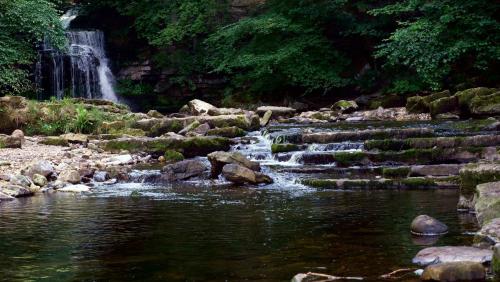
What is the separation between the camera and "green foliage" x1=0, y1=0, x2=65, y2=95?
2377cm

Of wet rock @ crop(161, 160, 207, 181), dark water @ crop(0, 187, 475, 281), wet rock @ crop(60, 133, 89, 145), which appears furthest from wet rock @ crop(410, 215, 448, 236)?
wet rock @ crop(60, 133, 89, 145)

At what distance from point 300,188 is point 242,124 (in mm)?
7571

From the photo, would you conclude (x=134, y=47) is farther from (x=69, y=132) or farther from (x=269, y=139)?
(x=269, y=139)

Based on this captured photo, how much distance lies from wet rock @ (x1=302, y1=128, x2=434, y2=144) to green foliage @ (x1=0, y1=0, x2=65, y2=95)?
13.5 meters

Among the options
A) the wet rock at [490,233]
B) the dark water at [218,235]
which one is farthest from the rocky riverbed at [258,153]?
the dark water at [218,235]

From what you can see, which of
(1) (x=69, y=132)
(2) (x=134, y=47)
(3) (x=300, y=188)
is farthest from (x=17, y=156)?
(2) (x=134, y=47)

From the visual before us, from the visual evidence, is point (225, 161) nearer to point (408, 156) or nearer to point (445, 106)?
point (408, 156)

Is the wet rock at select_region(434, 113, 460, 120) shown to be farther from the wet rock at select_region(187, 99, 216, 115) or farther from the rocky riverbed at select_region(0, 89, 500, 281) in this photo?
the wet rock at select_region(187, 99, 216, 115)

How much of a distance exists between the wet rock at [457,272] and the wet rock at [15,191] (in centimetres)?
807

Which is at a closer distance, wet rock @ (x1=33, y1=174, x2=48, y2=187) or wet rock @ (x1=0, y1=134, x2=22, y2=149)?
wet rock @ (x1=33, y1=174, x2=48, y2=187)

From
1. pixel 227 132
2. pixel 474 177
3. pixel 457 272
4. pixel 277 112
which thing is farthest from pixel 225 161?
pixel 277 112

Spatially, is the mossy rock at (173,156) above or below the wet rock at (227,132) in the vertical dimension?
below

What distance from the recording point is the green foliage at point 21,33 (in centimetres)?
2377

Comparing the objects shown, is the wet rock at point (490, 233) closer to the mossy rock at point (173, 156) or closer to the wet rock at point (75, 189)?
the wet rock at point (75, 189)
